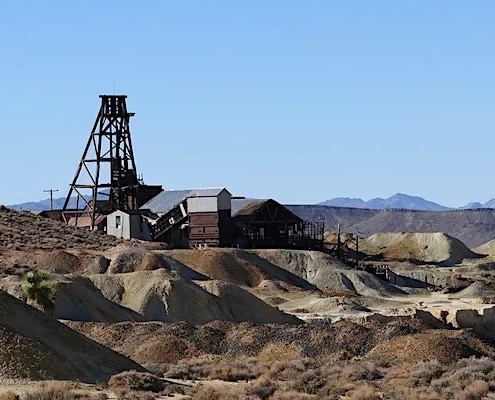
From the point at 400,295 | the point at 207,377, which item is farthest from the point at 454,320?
the point at 400,295

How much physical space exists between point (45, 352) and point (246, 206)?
6677 centimetres

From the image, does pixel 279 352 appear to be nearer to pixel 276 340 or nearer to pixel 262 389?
pixel 276 340

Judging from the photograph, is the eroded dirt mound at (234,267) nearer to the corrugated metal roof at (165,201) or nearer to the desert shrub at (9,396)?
the corrugated metal roof at (165,201)

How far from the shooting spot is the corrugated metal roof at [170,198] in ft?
317

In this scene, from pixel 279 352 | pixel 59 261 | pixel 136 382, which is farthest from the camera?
pixel 59 261

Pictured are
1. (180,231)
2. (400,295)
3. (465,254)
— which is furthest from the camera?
(465,254)

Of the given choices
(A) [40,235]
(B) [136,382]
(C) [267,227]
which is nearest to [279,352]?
(B) [136,382]

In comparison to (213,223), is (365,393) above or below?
below

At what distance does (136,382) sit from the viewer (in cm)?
3319

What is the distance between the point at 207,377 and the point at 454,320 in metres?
19.9

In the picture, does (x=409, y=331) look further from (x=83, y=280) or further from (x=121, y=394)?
(x=83, y=280)

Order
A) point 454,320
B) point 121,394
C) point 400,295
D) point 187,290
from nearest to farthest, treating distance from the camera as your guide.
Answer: point 121,394 < point 454,320 < point 187,290 < point 400,295

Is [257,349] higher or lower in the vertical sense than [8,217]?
lower

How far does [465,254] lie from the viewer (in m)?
124
